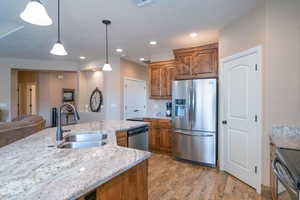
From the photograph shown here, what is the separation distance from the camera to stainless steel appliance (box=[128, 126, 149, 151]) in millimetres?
2596

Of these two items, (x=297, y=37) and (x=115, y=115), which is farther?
(x=115, y=115)

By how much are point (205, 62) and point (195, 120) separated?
1.24 m

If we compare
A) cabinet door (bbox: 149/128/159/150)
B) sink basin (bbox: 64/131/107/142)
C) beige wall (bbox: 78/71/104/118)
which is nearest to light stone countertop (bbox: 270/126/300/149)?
sink basin (bbox: 64/131/107/142)

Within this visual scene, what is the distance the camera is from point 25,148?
1464mm

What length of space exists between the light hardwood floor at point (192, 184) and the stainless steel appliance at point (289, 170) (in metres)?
1.09

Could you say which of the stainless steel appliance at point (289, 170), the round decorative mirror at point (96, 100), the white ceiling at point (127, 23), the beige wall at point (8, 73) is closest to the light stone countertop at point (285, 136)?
the stainless steel appliance at point (289, 170)

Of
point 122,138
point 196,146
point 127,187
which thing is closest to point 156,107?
point 196,146

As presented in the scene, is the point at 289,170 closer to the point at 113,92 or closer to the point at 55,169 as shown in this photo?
the point at 55,169

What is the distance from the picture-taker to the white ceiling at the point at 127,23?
2.28 metres

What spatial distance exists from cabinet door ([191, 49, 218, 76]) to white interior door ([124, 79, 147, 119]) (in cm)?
254

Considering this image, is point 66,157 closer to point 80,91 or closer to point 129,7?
→ point 129,7

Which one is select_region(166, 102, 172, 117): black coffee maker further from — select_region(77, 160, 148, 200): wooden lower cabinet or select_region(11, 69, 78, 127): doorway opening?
select_region(11, 69, 78, 127): doorway opening

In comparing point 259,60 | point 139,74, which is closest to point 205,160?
point 259,60

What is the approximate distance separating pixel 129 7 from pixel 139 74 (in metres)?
3.82
